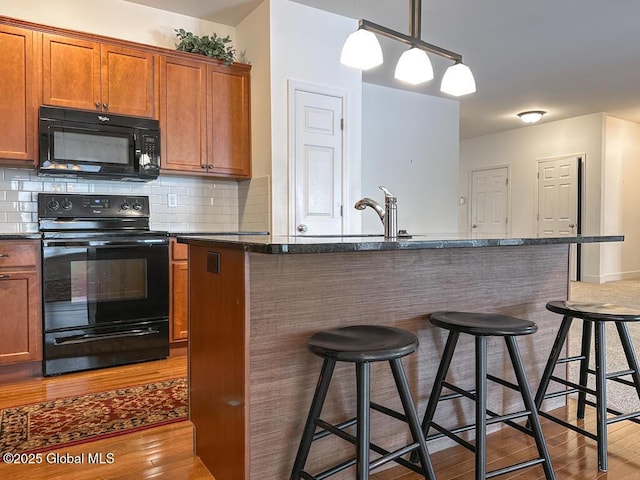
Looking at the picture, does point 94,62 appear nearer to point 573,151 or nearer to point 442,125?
point 442,125

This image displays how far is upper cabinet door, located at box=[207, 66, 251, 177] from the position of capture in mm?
3650

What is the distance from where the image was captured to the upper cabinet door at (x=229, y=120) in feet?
12.0

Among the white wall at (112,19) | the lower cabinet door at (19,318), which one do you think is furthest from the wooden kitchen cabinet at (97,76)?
the lower cabinet door at (19,318)

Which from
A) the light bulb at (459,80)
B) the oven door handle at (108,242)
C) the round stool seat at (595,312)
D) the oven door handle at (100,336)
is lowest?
the oven door handle at (100,336)

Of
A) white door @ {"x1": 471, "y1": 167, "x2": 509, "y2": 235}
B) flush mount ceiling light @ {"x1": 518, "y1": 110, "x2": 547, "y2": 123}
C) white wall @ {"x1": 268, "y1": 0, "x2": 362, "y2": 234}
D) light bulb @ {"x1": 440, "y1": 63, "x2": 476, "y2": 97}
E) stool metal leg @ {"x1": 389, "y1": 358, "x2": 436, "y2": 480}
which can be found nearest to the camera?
stool metal leg @ {"x1": 389, "y1": 358, "x2": 436, "y2": 480}

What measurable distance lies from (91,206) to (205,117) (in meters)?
1.08

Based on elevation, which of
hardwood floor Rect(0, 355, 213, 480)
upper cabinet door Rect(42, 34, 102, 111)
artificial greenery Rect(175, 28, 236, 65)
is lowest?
hardwood floor Rect(0, 355, 213, 480)

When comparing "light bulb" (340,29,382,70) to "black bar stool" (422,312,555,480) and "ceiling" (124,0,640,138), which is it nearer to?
"black bar stool" (422,312,555,480)

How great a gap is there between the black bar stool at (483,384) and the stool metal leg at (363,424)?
1.53 ft

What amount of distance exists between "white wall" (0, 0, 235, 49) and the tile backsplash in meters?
1.07

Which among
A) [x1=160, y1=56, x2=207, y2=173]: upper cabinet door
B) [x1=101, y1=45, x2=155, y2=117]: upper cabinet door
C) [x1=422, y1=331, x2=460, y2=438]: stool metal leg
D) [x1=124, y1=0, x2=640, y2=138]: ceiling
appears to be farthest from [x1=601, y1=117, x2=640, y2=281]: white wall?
[x1=101, y1=45, x2=155, y2=117]: upper cabinet door

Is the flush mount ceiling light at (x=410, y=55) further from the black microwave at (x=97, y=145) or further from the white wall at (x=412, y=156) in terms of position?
the white wall at (x=412, y=156)

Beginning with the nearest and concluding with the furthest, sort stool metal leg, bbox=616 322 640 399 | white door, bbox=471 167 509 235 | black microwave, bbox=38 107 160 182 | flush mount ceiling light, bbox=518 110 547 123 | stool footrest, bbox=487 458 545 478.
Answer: stool footrest, bbox=487 458 545 478 < stool metal leg, bbox=616 322 640 399 < black microwave, bbox=38 107 160 182 < flush mount ceiling light, bbox=518 110 547 123 < white door, bbox=471 167 509 235

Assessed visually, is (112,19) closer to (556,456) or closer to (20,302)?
(20,302)
